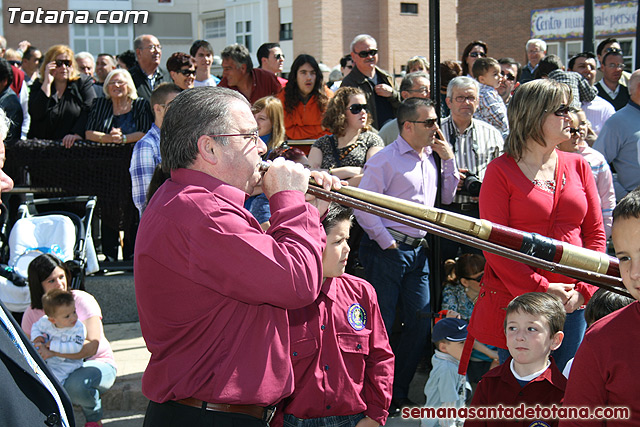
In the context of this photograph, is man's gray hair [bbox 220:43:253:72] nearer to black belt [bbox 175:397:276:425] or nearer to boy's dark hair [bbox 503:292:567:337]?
boy's dark hair [bbox 503:292:567:337]

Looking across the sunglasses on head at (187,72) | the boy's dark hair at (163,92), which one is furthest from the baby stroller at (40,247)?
the sunglasses on head at (187,72)

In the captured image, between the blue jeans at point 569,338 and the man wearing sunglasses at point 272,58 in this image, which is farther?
the man wearing sunglasses at point 272,58

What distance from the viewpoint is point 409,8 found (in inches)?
1506

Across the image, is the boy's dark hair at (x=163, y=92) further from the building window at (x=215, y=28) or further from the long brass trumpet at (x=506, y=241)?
the building window at (x=215, y=28)

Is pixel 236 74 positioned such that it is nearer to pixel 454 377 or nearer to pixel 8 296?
pixel 8 296

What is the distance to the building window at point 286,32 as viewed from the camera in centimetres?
3897

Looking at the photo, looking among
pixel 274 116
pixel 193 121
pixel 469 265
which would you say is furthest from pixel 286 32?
pixel 193 121

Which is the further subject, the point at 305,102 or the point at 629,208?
the point at 305,102

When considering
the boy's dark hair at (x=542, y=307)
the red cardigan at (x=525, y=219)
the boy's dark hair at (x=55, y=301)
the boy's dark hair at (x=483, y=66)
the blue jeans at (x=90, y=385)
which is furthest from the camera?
the boy's dark hair at (x=483, y=66)

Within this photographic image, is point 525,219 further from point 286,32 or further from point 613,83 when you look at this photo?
point 286,32

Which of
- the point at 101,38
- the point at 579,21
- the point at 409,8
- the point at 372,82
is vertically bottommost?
the point at 372,82

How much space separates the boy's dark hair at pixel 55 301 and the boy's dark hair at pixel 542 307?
2.85 metres

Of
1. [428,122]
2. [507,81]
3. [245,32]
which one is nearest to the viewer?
[428,122]

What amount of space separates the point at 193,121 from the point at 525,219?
6.53 feet
